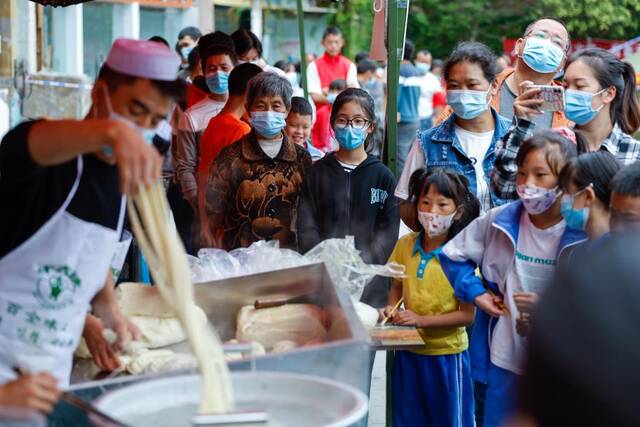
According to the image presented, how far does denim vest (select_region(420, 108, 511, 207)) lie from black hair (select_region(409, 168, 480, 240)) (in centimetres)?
23

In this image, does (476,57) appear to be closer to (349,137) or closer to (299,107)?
(349,137)

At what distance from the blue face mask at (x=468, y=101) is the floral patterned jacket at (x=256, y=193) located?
92 centimetres

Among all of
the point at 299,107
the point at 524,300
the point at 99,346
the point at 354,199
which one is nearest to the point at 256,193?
the point at 354,199

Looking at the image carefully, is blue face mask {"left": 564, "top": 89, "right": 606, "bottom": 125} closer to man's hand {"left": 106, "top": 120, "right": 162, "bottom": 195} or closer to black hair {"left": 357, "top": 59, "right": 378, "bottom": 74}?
man's hand {"left": 106, "top": 120, "right": 162, "bottom": 195}

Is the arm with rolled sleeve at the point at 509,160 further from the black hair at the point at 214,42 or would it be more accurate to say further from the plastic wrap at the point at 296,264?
the black hair at the point at 214,42

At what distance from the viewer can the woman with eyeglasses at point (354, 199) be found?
16.3 ft

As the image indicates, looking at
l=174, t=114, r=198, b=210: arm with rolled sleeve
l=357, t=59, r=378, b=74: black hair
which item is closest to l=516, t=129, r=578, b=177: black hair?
l=174, t=114, r=198, b=210: arm with rolled sleeve

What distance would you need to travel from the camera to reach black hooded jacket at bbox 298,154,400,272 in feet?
16.3

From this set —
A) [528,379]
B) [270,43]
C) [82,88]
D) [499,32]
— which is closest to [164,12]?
[270,43]

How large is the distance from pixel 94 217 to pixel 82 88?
38.4ft

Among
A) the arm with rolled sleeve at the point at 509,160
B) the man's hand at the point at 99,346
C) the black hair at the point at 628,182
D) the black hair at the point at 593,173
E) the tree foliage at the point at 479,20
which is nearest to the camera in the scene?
the man's hand at the point at 99,346

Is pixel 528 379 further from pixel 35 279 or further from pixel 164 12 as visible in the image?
pixel 164 12

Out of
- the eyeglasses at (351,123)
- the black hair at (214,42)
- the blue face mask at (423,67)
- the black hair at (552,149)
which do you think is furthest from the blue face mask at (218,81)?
the blue face mask at (423,67)

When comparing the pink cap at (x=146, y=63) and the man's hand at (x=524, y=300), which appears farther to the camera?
the man's hand at (x=524, y=300)
